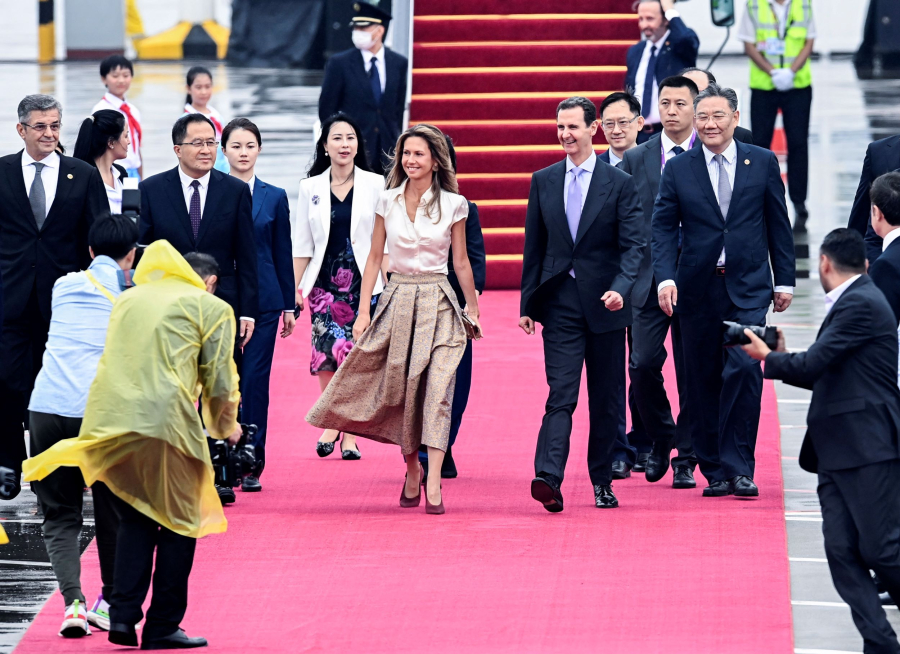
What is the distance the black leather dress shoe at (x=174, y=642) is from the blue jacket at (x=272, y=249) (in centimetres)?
260

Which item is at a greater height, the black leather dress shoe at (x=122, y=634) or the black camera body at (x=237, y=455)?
the black camera body at (x=237, y=455)

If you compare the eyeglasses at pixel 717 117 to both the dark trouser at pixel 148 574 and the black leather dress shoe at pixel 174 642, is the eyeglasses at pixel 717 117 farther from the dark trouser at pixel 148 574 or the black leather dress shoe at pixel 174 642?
the black leather dress shoe at pixel 174 642

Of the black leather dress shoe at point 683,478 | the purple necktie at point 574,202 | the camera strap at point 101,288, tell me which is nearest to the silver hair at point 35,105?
the camera strap at point 101,288

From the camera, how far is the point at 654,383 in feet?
24.5

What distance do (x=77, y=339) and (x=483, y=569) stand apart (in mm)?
1809

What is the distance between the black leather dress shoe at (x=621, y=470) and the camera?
7.68m

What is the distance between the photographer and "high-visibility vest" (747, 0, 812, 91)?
13055 millimetres

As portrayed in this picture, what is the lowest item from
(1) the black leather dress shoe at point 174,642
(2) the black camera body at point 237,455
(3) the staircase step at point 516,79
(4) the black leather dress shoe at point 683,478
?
(4) the black leather dress shoe at point 683,478

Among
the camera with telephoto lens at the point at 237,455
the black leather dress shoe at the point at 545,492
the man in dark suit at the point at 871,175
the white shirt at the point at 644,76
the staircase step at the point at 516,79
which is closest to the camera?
the camera with telephoto lens at the point at 237,455

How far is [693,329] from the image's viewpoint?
719 cm

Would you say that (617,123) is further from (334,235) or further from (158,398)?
(158,398)

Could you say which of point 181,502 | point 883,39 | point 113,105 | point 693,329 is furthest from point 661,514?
point 883,39

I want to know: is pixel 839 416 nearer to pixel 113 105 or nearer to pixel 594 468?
pixel 594 468

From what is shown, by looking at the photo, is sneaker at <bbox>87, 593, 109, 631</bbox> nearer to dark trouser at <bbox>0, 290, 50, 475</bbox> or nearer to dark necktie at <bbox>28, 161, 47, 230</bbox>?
dark trouser at <bbox>0, 290, 50, 475</bbox>
